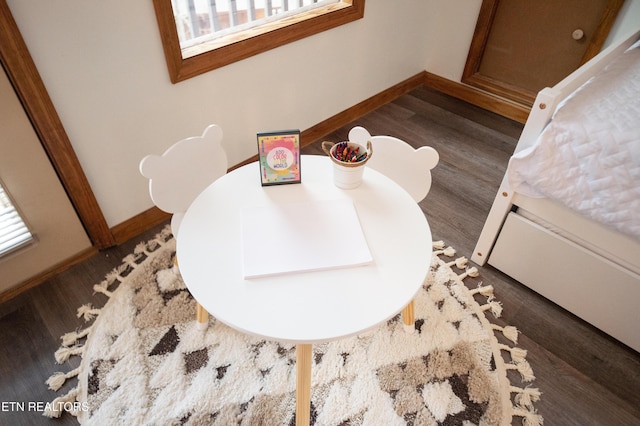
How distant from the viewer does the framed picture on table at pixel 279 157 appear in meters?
1.19

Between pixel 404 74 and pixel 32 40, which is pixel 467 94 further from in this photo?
pixel 32 40

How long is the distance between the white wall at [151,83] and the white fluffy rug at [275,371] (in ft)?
1.88

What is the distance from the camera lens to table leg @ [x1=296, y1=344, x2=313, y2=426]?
1.08 m

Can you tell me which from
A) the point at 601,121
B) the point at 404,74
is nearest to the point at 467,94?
the point at 404,74

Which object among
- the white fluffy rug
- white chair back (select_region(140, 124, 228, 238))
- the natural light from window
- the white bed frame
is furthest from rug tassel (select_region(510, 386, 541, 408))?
the natural light from window

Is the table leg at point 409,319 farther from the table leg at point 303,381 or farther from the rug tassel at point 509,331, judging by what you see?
the table leg at point 303,381

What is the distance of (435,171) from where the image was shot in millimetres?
2311

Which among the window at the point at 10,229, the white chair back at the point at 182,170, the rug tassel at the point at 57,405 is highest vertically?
the white chair back at the point at 182,170

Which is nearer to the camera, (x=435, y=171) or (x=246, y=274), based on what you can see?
(x=246, y=274)

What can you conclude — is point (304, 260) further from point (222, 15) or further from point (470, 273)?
point (222, 15)

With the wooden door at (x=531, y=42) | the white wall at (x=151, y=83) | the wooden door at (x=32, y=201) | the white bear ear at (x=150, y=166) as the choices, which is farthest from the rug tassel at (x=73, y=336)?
the wooden door at (x=531, y=42)

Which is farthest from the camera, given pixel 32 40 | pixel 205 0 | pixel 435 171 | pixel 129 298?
pixel 435 171

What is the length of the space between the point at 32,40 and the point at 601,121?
6.09ft

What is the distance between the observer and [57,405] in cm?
134
